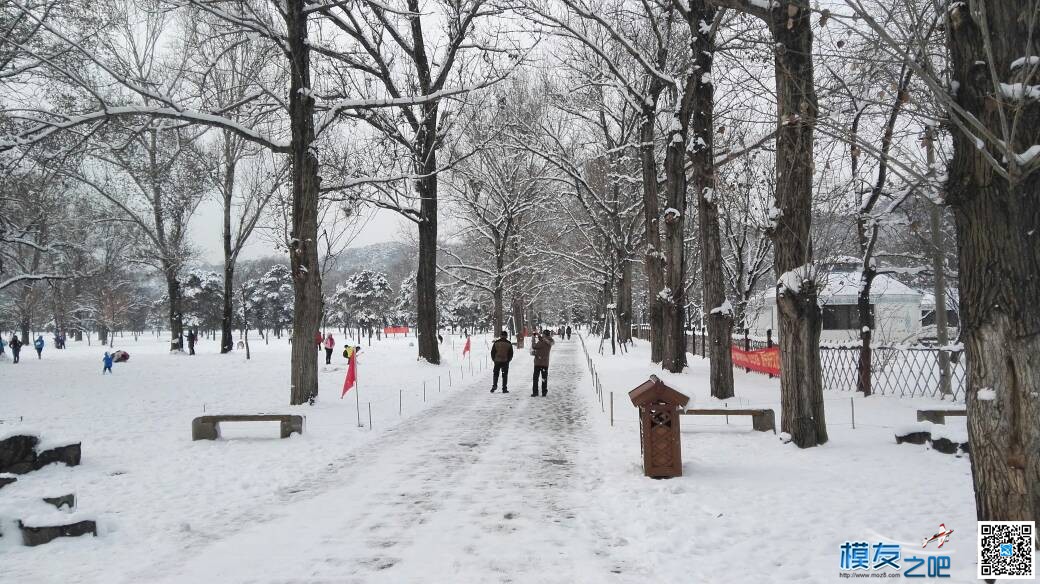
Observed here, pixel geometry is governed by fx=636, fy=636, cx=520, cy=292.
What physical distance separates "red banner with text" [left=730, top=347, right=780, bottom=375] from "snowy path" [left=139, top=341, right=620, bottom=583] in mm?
12700

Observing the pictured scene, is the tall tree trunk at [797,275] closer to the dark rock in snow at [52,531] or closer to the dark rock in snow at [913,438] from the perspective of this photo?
the dark rock in snow at [913,438]

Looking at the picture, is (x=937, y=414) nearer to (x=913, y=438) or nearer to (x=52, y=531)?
(x=913, y=438)

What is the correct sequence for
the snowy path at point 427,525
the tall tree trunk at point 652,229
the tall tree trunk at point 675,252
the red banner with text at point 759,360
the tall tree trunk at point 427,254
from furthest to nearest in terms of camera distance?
the tall tree trunk at point 427,254
the tall tree trunk at point 652,229
the red banner with text at point 759,360
the tall tree trunk at point 675,252
the snowy path at point 427,525

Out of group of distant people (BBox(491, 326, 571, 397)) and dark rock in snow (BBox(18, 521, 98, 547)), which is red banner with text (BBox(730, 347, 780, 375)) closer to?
group of distant people (BBox(491, 326, 571, 397))

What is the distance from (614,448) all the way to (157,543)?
6549 millimetres

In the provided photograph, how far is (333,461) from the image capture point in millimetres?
9688

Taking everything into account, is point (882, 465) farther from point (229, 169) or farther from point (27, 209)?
point (229, 169)

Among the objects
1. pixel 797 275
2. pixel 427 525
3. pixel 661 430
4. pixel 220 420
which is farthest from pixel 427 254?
pixel 427 525

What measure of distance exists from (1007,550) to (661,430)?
4038mm

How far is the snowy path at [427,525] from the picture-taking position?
17.0 feet

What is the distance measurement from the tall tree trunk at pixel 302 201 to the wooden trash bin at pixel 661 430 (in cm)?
931

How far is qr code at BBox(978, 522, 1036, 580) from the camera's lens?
434 centimetres

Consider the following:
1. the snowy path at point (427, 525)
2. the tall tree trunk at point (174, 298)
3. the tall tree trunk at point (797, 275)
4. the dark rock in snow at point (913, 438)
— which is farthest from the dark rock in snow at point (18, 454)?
the tall tree trunk at point (174, 298)

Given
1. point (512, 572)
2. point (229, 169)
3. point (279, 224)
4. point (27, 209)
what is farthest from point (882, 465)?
point (229, 169)
